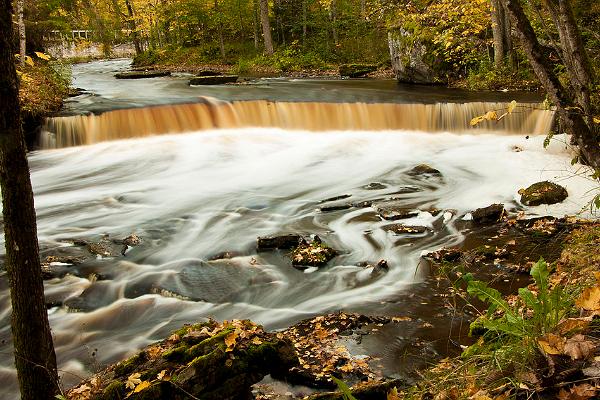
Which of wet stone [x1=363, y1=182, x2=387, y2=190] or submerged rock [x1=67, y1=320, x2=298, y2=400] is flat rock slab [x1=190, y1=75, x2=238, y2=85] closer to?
wet stone [x1=363, y1=182, x2=387, y2=190]

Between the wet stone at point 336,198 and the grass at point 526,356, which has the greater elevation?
the grass at point 526,356

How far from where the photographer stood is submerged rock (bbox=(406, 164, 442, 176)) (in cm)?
1073

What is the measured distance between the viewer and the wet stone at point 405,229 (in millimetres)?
7644

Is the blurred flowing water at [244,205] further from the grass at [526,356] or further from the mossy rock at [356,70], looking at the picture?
the mossy rock at [356,70]

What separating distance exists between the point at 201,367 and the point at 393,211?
5727 mm

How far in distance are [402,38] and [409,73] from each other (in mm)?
1402

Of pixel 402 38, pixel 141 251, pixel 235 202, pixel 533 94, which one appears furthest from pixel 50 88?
pixel 533 94

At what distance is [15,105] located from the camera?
2.69 meters

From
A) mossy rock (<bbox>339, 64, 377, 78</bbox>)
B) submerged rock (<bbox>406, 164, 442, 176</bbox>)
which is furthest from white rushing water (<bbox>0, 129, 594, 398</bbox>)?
mossy rock (<bbox>339, 64, 377, 78</bbox>)

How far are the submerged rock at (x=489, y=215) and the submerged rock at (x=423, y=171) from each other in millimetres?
2828

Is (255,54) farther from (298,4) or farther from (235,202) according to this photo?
(235,202)

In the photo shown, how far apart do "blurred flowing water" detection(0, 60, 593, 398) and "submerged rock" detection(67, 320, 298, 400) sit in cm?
131

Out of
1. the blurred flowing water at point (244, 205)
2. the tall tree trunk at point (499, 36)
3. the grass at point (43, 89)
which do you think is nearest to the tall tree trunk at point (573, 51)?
the blurred flowing water at point (244, 205)

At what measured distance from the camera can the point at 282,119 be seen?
1436 centimetres
